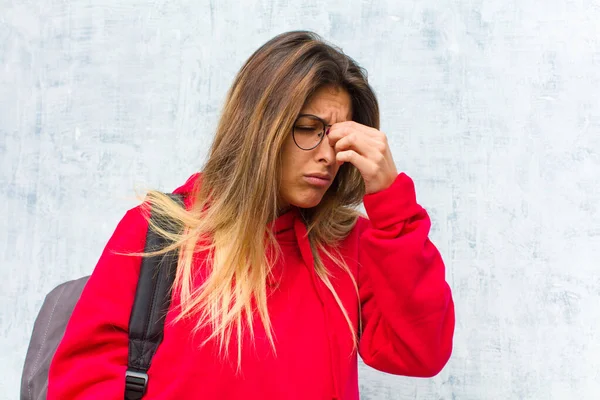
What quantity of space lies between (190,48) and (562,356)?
167cm

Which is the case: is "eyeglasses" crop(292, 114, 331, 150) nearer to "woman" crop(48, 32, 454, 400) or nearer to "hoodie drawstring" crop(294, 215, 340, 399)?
"woman" crop(48, 32, 454, 400)

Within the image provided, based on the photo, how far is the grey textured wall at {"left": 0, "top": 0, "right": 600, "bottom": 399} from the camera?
2.15 metres

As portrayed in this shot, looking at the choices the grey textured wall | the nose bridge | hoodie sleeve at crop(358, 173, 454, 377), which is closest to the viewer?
hoodie sleeve at crop(358, 173, 454, 377)

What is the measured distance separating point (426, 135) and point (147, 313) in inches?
44.8

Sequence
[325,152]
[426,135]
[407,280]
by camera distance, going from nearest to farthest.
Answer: [407,280] → [325,152] → [426,135]

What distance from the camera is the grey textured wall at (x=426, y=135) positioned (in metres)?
2.15

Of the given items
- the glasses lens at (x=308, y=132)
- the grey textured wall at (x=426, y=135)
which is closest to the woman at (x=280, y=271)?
the glasses lens at (x=308, y=132)

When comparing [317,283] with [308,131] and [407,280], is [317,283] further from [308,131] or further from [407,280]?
[308,131]

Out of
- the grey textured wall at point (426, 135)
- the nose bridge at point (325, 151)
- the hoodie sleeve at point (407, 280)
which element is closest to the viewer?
the hoodie sleeve at point (407, 280)

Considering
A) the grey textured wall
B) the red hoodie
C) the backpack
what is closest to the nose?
the red hoodie

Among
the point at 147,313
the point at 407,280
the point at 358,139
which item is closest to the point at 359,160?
the point at 358,139

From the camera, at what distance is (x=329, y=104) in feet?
5.54

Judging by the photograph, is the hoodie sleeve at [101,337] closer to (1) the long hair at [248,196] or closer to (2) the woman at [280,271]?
(2) the woman at [280,271]

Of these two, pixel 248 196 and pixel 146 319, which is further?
pixel 248 196
